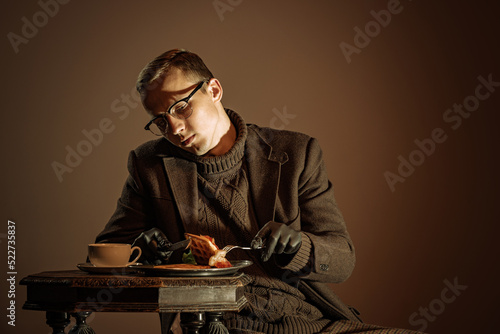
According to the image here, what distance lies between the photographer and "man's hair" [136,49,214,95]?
1853mm

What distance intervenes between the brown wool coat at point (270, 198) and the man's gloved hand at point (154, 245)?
14 cm

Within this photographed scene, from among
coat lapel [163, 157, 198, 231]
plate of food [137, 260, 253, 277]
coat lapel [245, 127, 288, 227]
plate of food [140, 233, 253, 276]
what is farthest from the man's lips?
plate of food [137, 260, 253, 277]

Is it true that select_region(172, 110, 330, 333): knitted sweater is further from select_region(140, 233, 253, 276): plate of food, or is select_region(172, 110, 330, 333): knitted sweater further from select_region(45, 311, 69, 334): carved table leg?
select_region(45, 311, 69, 334): carved table leg

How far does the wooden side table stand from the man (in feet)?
1.21

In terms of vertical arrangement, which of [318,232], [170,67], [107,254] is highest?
[170,67]

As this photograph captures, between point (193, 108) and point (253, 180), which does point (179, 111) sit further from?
point (253, 180)

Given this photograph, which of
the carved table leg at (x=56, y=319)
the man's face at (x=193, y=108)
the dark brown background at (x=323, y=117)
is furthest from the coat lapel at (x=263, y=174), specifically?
the dark brown background at (x=323, y=117)

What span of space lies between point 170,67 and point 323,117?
1.31 metres

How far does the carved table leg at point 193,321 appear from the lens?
1.39 m

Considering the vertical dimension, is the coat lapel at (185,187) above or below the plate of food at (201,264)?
above

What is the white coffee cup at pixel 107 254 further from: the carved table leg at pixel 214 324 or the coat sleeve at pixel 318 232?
the coat sleeve at pixel 318 232

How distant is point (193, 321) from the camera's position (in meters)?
1.39

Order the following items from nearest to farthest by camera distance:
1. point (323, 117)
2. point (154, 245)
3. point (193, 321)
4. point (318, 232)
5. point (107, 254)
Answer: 1. point (193, 321)
2. point (107, 254)
3. point (154, 245)
4. point (318, 232)
5. point (323, 117)

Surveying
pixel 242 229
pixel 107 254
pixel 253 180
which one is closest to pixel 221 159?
pixel 253 180
